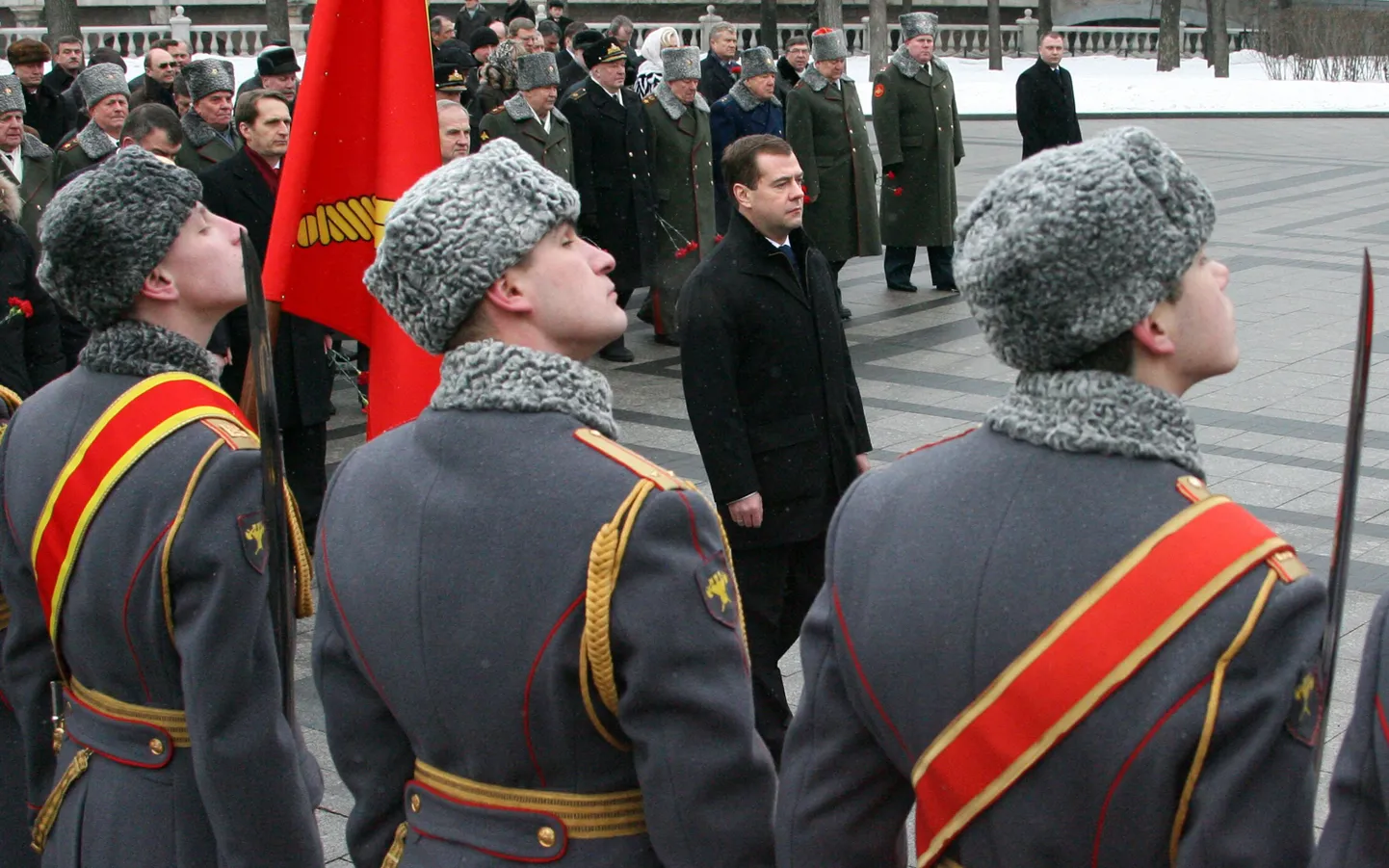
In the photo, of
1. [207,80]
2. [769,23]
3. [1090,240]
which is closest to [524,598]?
[1090,240]

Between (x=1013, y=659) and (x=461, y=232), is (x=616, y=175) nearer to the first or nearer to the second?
(x=461, y=232)

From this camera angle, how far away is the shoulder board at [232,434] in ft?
9.23

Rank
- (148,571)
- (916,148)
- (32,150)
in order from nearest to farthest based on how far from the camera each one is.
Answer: (148,571) < (32,150) < (916,148)

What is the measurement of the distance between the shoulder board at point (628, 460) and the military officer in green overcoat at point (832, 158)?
9.48 metres

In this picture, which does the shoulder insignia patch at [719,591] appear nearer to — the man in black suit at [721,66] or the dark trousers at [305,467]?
the dark trousers at [305,467]

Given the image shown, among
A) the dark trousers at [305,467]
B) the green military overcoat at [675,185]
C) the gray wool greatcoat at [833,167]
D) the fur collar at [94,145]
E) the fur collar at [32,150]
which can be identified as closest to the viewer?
the dark trousers at [305,467]

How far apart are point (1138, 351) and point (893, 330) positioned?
9.30 meters

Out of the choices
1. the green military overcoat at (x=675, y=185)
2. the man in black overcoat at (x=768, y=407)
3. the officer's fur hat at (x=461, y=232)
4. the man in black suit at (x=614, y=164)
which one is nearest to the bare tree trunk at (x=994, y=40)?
the green military overcoat at (x=675, y=185)

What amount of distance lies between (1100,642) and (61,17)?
2416cm

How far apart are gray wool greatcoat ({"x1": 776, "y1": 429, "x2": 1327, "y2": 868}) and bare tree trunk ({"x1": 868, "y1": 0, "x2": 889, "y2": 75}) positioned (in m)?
32.0

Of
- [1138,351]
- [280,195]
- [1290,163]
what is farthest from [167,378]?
[1290,163]

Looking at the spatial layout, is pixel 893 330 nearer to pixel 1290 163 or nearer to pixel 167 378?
pixel 167 378

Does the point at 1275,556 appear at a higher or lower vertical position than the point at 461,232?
lower

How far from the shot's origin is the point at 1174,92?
28.8 meters
